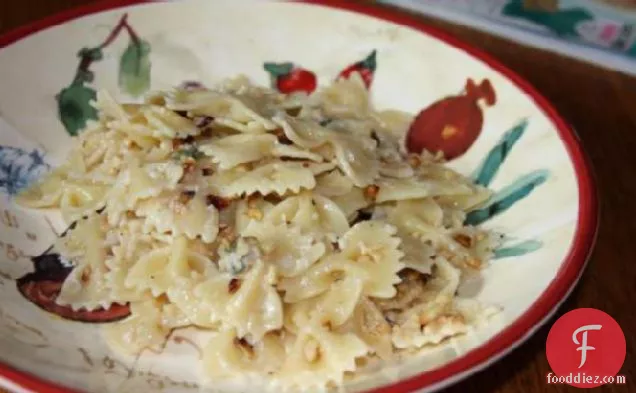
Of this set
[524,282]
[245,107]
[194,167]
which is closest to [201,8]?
[245,107]

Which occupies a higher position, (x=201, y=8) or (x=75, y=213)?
(x=201, y=8)

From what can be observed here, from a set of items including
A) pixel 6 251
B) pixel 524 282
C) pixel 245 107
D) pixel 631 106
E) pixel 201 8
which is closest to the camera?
pixel 524 282

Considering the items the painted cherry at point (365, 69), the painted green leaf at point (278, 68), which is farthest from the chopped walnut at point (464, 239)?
the painted green leaf at point (278, 68)

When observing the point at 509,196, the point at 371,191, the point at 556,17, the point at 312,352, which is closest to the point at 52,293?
the point at 312,352

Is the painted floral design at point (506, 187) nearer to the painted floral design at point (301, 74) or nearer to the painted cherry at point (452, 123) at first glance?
the painted cherry at point (452, 123)

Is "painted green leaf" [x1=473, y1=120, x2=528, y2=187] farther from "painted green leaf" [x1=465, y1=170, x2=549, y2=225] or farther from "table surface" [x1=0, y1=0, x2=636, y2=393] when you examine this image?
"table surface" [x1=0, y1=0, x2=636, y2=393]

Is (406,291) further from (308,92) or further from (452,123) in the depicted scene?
(308,92)

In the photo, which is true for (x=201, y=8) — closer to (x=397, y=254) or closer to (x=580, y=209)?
(x=397, y=254)
